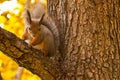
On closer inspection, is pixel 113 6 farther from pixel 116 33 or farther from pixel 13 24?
pixel 13 24

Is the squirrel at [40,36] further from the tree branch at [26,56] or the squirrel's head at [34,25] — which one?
the tree branch at [26,56]

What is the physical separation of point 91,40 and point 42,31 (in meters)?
0.41

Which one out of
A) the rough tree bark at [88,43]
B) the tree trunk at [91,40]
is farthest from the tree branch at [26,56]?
the tree trunk at [91,40]

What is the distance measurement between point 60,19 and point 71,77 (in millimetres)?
468

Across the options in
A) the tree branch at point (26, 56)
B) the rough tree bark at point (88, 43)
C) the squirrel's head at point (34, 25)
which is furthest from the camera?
the squirrel's head at point (34, 25)

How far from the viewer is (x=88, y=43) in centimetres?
241

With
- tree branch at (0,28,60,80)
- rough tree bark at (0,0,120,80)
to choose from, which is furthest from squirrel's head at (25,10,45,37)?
tree branch at (0,28,60,80)

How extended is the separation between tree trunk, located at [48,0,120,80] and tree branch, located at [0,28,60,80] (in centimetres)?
13

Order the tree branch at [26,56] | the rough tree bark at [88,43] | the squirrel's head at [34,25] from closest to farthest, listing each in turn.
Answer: the tree branch at [26,56] → the rough tree bark at [88,43] → the squirrel's head at [34,25]

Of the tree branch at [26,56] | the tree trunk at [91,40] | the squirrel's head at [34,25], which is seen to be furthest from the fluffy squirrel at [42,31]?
the tree branch at [26,56]

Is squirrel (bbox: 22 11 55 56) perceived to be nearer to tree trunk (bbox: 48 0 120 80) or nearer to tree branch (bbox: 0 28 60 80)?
tree trunk (bbox: 48 0 120 80)

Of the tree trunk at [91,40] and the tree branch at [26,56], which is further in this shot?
the tree trunk at [91,40]

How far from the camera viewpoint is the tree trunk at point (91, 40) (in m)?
2.37

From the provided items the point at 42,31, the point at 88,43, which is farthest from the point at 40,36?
the point at 88,43
